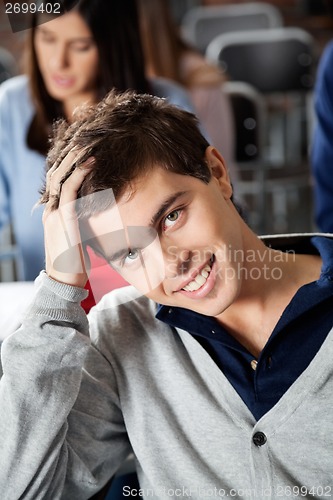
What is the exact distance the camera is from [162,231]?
0.60m

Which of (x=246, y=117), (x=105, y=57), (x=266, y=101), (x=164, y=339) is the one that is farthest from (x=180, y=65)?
(x=164, y=339)

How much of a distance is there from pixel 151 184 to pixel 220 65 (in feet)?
7.65

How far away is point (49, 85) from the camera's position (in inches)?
32.0

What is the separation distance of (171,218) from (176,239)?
0.02 metres

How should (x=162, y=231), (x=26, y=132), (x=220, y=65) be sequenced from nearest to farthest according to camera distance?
(x=162, y=231), (x=26, y=132), (x=220, y=65)

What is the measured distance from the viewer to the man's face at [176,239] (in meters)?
0.59

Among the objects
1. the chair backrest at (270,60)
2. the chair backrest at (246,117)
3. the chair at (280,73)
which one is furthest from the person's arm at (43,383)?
the chair backrest at (270,60)

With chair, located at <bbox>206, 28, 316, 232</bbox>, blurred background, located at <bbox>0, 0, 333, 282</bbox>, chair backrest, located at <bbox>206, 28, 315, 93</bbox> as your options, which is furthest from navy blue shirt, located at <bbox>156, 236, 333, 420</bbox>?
chair backrest, located at <bbox>206, 28, 315, 93</bbox>

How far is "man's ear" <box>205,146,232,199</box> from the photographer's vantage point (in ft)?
2.14

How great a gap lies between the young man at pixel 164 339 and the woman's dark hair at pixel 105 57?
0.44 feet

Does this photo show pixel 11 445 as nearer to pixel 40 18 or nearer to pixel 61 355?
pixel 61 355

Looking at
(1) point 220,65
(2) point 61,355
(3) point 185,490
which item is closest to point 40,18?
(2) point 61,355

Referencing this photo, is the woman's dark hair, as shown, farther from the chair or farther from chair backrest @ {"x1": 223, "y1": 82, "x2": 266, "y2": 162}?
the chair

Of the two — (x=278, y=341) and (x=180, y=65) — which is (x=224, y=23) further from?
(x=278, y=341)
